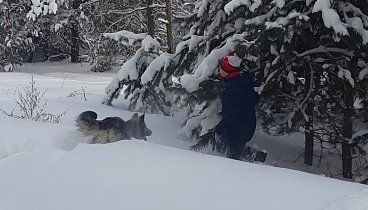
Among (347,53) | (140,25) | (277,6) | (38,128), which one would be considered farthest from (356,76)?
(140,25)

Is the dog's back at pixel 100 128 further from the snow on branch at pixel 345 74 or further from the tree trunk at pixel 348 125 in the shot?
the tree trunk at pixel 348 125

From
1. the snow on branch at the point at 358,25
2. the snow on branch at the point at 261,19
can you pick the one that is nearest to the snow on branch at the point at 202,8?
the snow on branch at the point at 261,19

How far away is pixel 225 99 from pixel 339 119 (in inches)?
94.9

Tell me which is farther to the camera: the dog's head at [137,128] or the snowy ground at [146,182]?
the dog's head at [137,128]

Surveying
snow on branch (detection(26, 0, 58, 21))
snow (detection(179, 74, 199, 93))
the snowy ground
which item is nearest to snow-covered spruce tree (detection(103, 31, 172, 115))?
snow (detection(179, 74, 199, 93))

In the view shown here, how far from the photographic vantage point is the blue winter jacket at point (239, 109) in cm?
654

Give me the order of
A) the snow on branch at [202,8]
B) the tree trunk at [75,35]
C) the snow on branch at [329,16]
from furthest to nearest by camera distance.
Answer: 1. the tree trunk at [75,35]
2. the snow on branch at [202,8]
3. the snow on branch at [329,16]

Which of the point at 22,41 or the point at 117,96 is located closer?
the point at 117,96

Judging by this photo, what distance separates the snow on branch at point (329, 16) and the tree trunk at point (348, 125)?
1.34 m

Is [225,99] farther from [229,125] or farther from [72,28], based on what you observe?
[72,28]

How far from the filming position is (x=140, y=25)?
65.1 feet

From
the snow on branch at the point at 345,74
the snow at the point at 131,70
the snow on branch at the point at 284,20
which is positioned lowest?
the snow at the point at 131,70

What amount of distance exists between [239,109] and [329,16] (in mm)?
1574

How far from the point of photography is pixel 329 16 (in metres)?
5.87
